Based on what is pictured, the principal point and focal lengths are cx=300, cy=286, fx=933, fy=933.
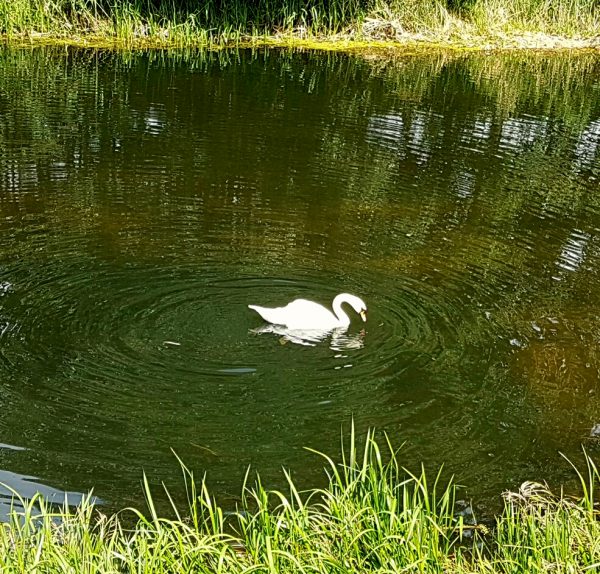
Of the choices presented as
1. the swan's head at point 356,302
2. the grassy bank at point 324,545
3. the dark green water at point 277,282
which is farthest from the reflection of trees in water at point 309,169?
the grassy bank at point 324,545

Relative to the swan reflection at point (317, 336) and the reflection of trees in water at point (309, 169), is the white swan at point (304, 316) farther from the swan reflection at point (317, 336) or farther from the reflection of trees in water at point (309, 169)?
the reflection of trees in water at point (309, 169)

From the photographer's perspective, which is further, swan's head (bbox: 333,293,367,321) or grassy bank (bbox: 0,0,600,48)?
grassy bank (bbox: 0,0,600,48)

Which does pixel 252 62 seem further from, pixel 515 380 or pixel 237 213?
pixel 515 380

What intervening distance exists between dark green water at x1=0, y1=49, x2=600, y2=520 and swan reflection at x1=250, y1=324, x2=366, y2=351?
0.17 feet

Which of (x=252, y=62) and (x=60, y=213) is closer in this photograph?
(x=60, y=213)

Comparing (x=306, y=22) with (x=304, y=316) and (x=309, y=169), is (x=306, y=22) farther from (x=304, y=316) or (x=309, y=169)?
(x=304, y=316)

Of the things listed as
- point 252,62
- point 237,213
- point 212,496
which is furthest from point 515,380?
point 252,62

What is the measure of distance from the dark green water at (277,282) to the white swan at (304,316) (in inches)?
6.7

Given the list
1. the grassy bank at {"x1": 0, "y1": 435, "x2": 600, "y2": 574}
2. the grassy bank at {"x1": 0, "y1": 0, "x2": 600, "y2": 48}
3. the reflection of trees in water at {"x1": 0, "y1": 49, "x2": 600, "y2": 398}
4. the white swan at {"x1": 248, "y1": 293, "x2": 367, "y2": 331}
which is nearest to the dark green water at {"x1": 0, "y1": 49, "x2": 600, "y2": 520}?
the reflection of trees in water at {"x1": 0, "y1": 49, "x2": 600, "y2": 398}

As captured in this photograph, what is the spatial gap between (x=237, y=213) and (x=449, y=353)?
3.56 meters

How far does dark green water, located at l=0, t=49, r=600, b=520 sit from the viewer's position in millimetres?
5906

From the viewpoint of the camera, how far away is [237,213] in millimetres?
9914

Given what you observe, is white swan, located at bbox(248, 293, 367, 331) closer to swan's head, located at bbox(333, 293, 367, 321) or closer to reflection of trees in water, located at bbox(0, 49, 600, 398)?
swan's head, located at bbox(333, 293, 367, 321)

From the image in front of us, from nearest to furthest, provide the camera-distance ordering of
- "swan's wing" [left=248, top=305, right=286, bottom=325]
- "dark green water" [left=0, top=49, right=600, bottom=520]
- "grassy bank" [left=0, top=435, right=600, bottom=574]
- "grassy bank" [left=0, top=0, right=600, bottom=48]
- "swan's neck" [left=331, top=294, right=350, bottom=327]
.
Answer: "grassy bank" [left=0, top=435, right=600, bottom=574] < "dark green water" [left=0, top=49, right=600, bottom=520] < "swan's wing" [left=248, top=305, right=286, bottom=325] < "swan's neck" [left=331, top=294, right=350, bottom=327] < "grassy bank" [left=0, top=0, right=600, bottom=48]
